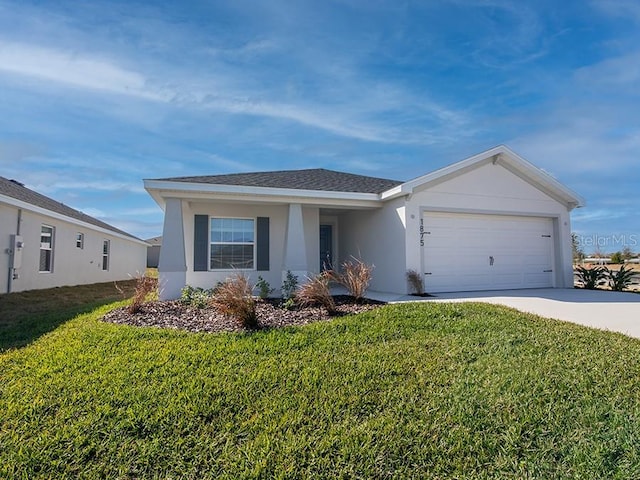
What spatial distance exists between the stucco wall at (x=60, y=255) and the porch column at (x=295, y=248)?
21.0 ft

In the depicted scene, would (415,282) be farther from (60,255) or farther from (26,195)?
(26,195)

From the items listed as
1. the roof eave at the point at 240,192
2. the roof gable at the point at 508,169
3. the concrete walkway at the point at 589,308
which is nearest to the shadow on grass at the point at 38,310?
the roof eave at the point at 240,192

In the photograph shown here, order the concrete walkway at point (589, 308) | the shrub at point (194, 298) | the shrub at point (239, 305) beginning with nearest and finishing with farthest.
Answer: the shrub at point (239, 305), the concrete walkway at point (589, 308), the shrub at point (194, 298)

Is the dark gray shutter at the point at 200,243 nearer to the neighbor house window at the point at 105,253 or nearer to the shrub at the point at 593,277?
the neighbor house window at the point at 105,253

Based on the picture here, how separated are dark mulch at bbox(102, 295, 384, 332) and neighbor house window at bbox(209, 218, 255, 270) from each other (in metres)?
2.82

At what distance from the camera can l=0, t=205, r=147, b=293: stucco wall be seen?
1148cm

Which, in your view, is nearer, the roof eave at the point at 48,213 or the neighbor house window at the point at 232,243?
the roof eave at the point at 48,213

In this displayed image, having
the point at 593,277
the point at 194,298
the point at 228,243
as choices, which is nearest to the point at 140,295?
the point at 194,298

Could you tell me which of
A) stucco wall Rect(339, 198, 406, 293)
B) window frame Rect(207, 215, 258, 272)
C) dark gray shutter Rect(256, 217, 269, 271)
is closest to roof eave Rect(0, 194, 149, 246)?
window frame Rect(207, 215, 258, 272)

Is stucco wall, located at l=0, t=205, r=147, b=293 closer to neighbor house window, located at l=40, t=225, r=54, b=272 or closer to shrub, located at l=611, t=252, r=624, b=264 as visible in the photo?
neighbor house window, located at l=40, t=225, r=54, b=272

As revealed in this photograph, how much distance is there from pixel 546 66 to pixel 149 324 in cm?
→ 1330

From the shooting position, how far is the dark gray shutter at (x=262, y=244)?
11.7m

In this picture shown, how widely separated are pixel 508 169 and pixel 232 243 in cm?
991

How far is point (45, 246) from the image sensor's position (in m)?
13.8
